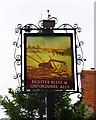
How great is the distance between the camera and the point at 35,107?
2127 cm

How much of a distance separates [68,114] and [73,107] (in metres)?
0.84

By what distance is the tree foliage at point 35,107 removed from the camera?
21.1m

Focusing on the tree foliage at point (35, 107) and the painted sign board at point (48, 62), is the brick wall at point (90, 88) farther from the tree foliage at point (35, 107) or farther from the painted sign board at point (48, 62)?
the painted sign board at point (48, 62)

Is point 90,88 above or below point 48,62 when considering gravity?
below

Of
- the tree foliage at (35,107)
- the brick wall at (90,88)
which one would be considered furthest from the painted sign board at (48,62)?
the brick wall at (90,88)

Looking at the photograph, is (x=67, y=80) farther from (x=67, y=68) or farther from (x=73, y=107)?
(x=73, y=107)

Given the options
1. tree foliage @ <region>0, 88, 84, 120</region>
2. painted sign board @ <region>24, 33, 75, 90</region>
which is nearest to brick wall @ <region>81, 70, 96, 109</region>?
tree foliage @ <region>0, 88, 84, 120</region>

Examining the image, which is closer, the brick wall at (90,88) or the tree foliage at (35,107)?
the tree foliage at (35,107)

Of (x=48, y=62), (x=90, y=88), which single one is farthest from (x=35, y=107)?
(x=90, y=88)

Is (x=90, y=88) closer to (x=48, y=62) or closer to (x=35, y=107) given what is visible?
(x=35, y=107)

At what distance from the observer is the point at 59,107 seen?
21.5 m

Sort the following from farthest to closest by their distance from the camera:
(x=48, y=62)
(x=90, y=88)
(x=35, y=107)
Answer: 1. (x=90, y=88)
2. (x=35, y=107)
3. (x=48, y=62)

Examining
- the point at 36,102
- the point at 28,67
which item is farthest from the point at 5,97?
the point at 28,67

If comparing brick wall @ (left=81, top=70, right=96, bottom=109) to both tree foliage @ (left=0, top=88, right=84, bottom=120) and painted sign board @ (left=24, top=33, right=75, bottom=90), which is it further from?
painted sign board @ (left=24, top=33, right=75, bottom=90)
